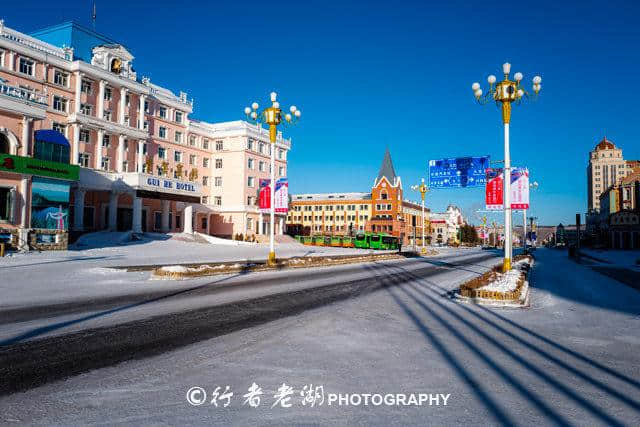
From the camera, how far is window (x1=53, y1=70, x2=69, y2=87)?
42.5 m

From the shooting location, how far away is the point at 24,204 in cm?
2769

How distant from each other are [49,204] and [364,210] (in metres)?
76.9

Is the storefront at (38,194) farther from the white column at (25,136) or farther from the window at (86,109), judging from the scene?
the window at (86,109)

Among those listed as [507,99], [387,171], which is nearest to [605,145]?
[387,171]

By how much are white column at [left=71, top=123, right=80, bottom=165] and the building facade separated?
185 feet

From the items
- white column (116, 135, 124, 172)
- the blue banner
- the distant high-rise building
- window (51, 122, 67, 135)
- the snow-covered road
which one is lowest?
the snow-covered road

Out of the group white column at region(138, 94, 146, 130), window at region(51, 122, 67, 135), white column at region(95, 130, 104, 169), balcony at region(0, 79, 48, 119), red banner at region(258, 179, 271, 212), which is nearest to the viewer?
balcony at region(0, 79, 48, 119)

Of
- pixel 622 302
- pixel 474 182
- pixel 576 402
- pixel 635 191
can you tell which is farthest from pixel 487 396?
pixel 635 191

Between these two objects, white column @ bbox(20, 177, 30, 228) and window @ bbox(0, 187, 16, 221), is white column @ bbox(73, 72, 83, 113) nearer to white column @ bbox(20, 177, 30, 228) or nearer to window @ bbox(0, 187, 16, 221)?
white column @ bbox(20, 177, 30, 228)

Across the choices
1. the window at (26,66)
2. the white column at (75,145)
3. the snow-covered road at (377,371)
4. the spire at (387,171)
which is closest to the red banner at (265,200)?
the snow-covered road at (377,371)

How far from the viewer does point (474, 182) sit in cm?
2559

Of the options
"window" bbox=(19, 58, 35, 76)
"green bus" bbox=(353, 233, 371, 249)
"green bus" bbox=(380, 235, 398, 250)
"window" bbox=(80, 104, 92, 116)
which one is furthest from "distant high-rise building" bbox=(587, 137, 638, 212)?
"window" bbox=(19, 58, 35, 76)

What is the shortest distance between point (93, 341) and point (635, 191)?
→ 345ft

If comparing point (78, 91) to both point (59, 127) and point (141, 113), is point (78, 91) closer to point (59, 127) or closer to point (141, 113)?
point (59, 127)
